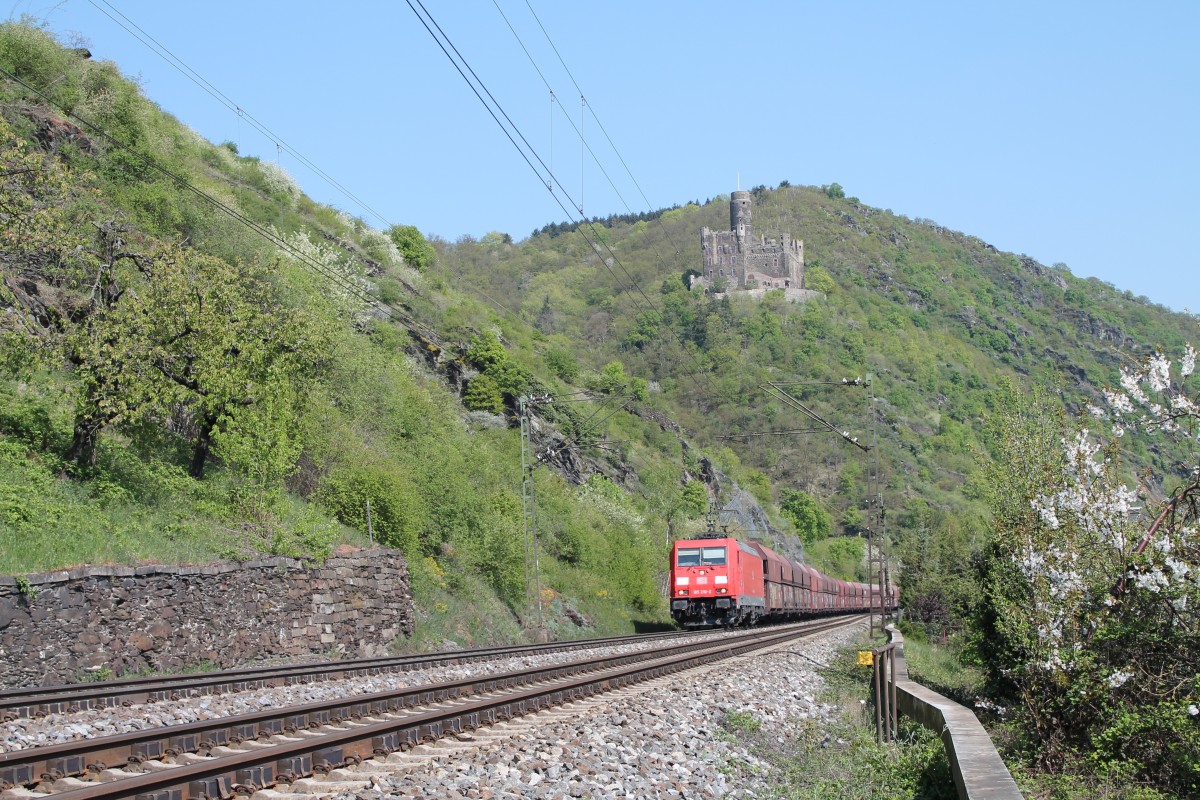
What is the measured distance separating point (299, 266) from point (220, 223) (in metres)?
4.21

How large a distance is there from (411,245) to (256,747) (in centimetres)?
9151

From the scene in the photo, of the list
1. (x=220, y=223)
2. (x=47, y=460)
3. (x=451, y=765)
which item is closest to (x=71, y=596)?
(x=47, y=460)

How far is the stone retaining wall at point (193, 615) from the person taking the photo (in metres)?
15.9

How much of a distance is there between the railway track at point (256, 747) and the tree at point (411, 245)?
85.0 meters

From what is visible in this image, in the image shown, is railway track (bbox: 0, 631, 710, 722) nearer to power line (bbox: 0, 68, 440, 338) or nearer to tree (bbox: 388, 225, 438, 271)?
power line (bbox: 0, 68, 440, 338)

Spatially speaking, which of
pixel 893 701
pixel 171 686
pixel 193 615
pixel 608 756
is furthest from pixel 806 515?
pixel 608 756

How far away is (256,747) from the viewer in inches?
400

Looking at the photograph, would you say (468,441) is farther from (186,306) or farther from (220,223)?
(186,306)

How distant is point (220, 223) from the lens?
48.0 metres

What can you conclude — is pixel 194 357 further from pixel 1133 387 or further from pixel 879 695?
pixel 1133 387

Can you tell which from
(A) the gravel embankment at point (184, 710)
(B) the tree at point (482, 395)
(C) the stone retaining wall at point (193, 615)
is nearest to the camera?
(A) the gravel embankment at point (184, 710)

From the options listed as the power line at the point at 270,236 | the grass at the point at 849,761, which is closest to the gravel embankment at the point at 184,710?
the grass at the point at 849,761

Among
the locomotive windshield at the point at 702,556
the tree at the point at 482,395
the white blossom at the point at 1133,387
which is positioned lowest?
the locomotive windshield at the point at 702,556

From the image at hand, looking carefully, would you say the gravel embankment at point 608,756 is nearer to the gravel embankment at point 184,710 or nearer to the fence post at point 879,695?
the fence post at point 879,695
